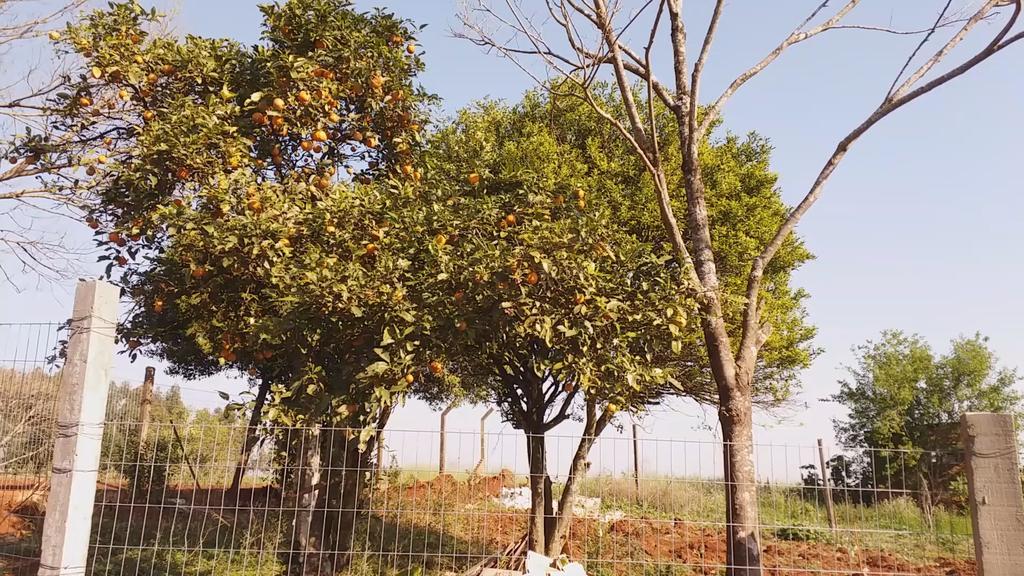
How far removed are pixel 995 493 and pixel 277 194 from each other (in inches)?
235

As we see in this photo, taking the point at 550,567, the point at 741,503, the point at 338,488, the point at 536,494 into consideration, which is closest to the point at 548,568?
the point at 550,567

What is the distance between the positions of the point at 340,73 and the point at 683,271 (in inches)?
158

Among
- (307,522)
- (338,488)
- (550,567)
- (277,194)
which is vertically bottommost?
(550,567)

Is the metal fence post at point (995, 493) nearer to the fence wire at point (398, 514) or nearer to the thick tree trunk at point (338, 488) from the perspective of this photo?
the fence wire at point (398, 514)

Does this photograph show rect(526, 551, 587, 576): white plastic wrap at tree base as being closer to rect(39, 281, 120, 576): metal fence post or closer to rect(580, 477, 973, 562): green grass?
rect(580, 477, 973, 562): green grass

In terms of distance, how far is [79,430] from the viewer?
4273mm

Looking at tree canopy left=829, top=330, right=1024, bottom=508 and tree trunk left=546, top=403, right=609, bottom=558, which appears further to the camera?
tree canopy left=829, top=330, right=1024, bottom=508

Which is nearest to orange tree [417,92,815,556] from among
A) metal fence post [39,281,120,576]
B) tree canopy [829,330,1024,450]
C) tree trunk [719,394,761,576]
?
tree trunk [719,394,761,576]

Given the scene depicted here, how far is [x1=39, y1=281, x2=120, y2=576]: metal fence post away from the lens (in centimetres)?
413

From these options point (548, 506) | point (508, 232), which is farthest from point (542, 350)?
point (548, 506)

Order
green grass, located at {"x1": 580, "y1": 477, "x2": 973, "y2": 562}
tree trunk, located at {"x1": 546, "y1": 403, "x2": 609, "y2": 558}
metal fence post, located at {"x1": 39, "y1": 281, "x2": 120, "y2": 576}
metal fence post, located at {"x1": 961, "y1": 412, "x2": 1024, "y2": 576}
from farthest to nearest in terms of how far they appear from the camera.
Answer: tree trunk, located at {"x1": 546, "y1": 403, "x2": 609, "y2": 558}
green grass, located at {"x1": 580, "y1": 477, "x2": 973, "y2": 562}
metal fence post, located at {"x1": 39, "y1": 281, "x2": 120, "y2": 576}
metal fence post, located at {"x1": 961, "y1": 412, "x2": 1024, "y2": 576}

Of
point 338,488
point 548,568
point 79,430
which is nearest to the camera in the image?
point 79,430

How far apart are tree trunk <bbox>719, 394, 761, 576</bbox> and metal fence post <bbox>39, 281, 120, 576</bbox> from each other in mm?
4558

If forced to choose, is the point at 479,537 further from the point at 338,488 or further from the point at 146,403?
the point at 146,403
